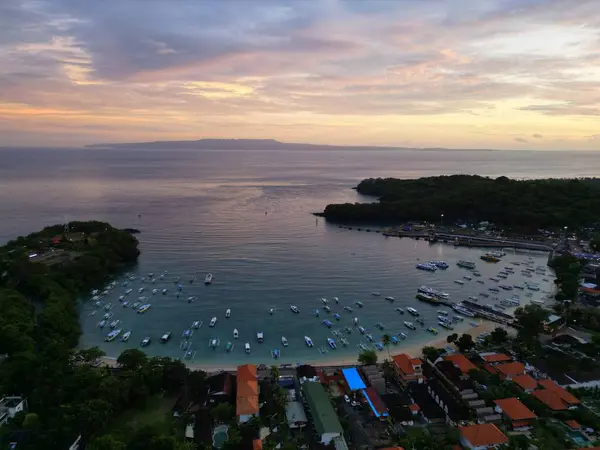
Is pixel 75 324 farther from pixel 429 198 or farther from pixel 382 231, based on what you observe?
pixel 429 198

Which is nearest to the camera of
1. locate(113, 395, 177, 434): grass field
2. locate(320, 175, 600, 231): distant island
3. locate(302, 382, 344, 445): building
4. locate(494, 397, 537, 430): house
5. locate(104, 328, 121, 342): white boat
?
locate(302, 382, 344, 445): building

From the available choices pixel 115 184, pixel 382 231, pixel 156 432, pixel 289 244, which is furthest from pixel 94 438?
pixel 115 184

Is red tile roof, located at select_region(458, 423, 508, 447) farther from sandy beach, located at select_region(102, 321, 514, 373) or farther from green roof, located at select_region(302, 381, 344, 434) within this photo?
sandy beach, located at select_region(102, 321, 514, 373)

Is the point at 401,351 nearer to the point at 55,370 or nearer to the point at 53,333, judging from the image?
the point at 55,370

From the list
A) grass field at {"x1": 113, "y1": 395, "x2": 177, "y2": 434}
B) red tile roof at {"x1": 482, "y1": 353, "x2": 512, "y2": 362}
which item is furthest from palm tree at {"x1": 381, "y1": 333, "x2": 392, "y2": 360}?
grass field at {"x1": 113, "y1": 395, "x2": 177, "y2": 434}

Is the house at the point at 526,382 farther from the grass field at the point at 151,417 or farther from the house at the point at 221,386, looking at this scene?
the grass field at the point at 151,417

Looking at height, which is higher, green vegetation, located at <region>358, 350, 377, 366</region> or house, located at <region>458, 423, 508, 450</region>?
house, located at <region>458, 423, 508, 450</region>

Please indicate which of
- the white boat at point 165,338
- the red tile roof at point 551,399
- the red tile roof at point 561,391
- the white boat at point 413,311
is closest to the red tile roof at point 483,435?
the red tile roof at point 551,399
